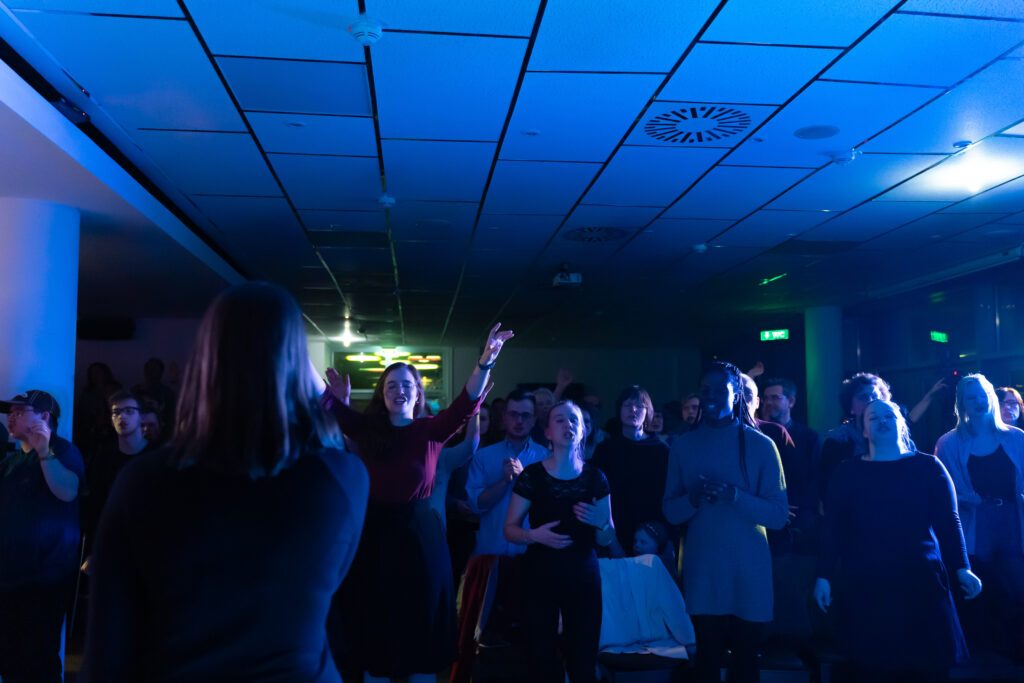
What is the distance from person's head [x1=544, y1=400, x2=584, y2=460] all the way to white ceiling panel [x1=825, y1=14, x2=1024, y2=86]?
6.63 feet

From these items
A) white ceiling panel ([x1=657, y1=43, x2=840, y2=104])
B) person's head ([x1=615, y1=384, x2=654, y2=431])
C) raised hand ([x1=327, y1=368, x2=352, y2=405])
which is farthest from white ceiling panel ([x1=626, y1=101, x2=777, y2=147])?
raised hand ([x1=327, y1=368, x2=352, y2=405])

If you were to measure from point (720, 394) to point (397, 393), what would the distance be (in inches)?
52.6

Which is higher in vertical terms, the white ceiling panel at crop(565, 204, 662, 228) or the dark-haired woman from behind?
the white ceiling panel at crop(565, 204, 662, 228)

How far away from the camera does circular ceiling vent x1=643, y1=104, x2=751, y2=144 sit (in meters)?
4.62

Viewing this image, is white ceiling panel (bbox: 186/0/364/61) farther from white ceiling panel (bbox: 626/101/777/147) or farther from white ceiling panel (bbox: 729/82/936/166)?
white ceiling panel (bbox: 729/82/936/166)

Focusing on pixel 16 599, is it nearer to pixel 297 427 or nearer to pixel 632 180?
pixel 297 427

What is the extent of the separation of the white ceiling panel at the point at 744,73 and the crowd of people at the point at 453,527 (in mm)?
1401

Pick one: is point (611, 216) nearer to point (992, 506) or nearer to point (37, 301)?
point (992, 506)

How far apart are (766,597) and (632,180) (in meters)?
3.18

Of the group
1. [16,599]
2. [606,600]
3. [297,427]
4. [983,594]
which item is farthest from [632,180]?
[297,427]

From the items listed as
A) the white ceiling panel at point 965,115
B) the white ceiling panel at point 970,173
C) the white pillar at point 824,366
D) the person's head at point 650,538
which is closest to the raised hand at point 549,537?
the person's head at point 650,538

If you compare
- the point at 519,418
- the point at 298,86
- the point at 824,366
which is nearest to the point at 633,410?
the point at 519,418

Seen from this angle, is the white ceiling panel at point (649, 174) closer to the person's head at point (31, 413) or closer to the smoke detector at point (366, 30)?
the smoke detector at point (366, 30)

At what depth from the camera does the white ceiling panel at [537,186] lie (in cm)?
557
